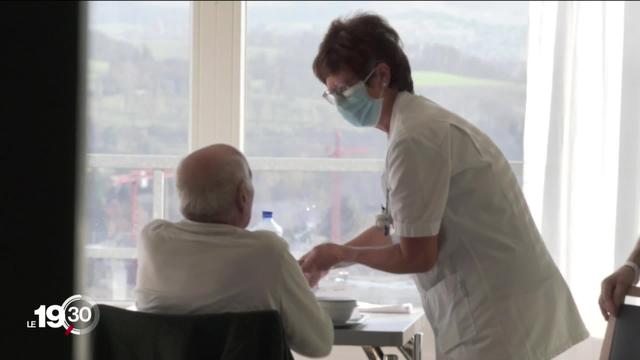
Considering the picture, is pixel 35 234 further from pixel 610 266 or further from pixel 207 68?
pixel 207 68

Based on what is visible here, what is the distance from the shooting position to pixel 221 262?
1.49 m

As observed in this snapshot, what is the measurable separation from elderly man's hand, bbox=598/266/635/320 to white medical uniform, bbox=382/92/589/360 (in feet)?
0.36

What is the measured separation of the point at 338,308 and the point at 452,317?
221 millimetres

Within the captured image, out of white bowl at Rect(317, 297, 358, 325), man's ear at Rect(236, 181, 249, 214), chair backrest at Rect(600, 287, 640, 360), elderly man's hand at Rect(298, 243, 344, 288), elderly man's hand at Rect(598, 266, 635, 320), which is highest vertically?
man's ear at Rect(236, 181, 249, 214)

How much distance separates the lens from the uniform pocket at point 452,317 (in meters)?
1.66

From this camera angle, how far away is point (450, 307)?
1679mm

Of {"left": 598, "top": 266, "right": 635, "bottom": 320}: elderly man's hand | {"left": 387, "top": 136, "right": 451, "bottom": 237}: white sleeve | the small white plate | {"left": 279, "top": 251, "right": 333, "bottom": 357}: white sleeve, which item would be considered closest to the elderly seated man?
{"left": 279, "top": 251, "right": 333, "bottom": 357}: white sleeve

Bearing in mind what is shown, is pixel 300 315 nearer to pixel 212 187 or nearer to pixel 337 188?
pixel 212 187

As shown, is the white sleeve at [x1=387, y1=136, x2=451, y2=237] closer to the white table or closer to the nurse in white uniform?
the nurse in white uniform

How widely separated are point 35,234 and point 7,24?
0.06m

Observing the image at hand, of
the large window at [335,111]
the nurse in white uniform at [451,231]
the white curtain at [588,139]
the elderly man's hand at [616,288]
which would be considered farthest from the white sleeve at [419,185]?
the large window at [335,111]

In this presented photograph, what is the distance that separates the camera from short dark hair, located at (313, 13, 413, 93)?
168 centimetres

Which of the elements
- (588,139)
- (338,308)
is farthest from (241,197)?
(588,139)

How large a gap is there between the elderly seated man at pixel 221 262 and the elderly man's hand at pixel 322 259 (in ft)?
0.45
